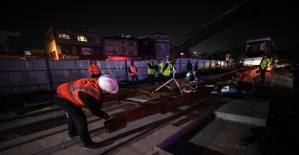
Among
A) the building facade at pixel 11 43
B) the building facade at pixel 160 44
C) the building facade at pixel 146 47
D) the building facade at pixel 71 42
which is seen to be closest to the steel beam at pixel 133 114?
the building facade at pixel 71 42

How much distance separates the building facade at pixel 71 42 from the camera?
986 inches

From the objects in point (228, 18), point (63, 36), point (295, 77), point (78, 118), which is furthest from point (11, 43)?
point (295, 77)

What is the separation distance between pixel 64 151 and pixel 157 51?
139 ft

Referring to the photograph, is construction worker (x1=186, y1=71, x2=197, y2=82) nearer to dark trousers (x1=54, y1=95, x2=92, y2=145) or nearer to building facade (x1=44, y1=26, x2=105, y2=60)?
dark trousers (x1=54, y1=95, x2=92, y2=145)

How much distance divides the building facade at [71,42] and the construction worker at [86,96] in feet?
71.9

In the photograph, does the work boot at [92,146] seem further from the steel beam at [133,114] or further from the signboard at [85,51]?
the signboard at [85,51]

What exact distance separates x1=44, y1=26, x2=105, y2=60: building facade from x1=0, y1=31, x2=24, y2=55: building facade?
1136cm

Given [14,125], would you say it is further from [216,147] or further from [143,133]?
[216,147]

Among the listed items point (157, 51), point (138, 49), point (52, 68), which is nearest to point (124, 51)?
point (138, 49)

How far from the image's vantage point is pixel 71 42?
26.6m

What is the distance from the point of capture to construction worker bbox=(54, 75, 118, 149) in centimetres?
214

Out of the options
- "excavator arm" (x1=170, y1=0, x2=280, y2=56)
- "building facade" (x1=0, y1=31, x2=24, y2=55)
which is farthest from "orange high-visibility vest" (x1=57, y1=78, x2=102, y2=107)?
"building facade" (x1=0, y1=31, x2=24, y2=55)

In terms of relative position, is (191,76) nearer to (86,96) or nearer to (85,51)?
(86,96)

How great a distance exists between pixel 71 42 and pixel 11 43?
21.4m
